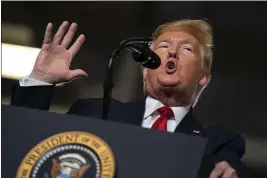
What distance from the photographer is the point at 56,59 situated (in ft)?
3.77

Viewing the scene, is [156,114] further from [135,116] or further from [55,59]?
[55,59]

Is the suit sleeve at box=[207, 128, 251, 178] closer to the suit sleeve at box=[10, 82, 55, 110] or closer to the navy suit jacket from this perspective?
the navy suit jacket

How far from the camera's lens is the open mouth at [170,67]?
1.26 metres

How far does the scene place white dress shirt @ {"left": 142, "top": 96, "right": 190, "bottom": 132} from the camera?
1.21m

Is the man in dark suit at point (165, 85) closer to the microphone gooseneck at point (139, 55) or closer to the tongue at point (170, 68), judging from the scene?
the tongue at point (170, 68)

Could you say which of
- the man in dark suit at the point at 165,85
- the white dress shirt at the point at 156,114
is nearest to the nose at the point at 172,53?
the man in dark suit at the point at 165,85

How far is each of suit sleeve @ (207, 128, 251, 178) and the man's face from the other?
0.14 metres

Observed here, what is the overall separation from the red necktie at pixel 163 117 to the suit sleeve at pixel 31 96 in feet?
0.82

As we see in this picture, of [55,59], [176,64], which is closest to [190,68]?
[176,64]

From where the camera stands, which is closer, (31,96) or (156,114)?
(31,96)

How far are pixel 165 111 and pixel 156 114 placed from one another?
3cm

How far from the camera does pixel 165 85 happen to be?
126 centimetres

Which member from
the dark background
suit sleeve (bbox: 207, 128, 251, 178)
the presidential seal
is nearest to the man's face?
suit sleeve (bbox: 207, 128, 251, 178)

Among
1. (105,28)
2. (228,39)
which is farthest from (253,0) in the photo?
(105,28)
